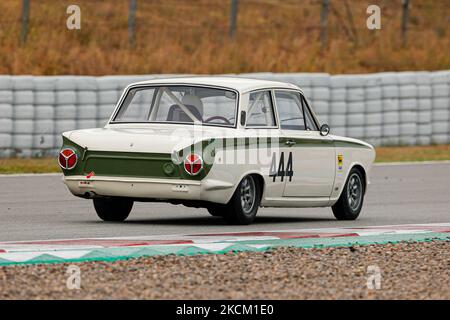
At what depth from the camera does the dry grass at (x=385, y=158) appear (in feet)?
Answer: 74.5

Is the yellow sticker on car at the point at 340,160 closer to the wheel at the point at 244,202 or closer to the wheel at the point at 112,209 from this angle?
the wheel at the point at 244,202

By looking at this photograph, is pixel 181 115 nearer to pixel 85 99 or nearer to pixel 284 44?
pixel 85 99

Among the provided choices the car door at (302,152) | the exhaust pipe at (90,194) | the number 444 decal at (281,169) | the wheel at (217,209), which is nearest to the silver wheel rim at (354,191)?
the car door at (302,152)

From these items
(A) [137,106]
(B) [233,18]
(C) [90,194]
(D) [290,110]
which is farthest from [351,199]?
(B) [233,18]

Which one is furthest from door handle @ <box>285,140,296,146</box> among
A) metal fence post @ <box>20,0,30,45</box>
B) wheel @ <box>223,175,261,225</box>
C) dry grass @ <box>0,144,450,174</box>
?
metal fence post @ <box>20,0,30,45</box>

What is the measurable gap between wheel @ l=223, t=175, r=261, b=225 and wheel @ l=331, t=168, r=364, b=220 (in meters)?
1.69

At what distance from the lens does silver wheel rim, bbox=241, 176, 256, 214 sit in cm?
1335

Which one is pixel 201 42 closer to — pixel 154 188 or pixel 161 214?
pixel 161 214

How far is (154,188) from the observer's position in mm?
12875

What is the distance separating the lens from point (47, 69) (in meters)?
28.6

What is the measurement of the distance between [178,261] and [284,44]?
25002 millimetres

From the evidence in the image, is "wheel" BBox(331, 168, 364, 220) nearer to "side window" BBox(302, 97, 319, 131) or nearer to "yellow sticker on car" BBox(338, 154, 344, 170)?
"yellow sticker on car" BBox(338, 154, 344, 170)

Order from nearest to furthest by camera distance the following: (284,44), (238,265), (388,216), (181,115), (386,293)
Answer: (386,293)
(238,265)
(181,115)
(388,216)
(284,44)
